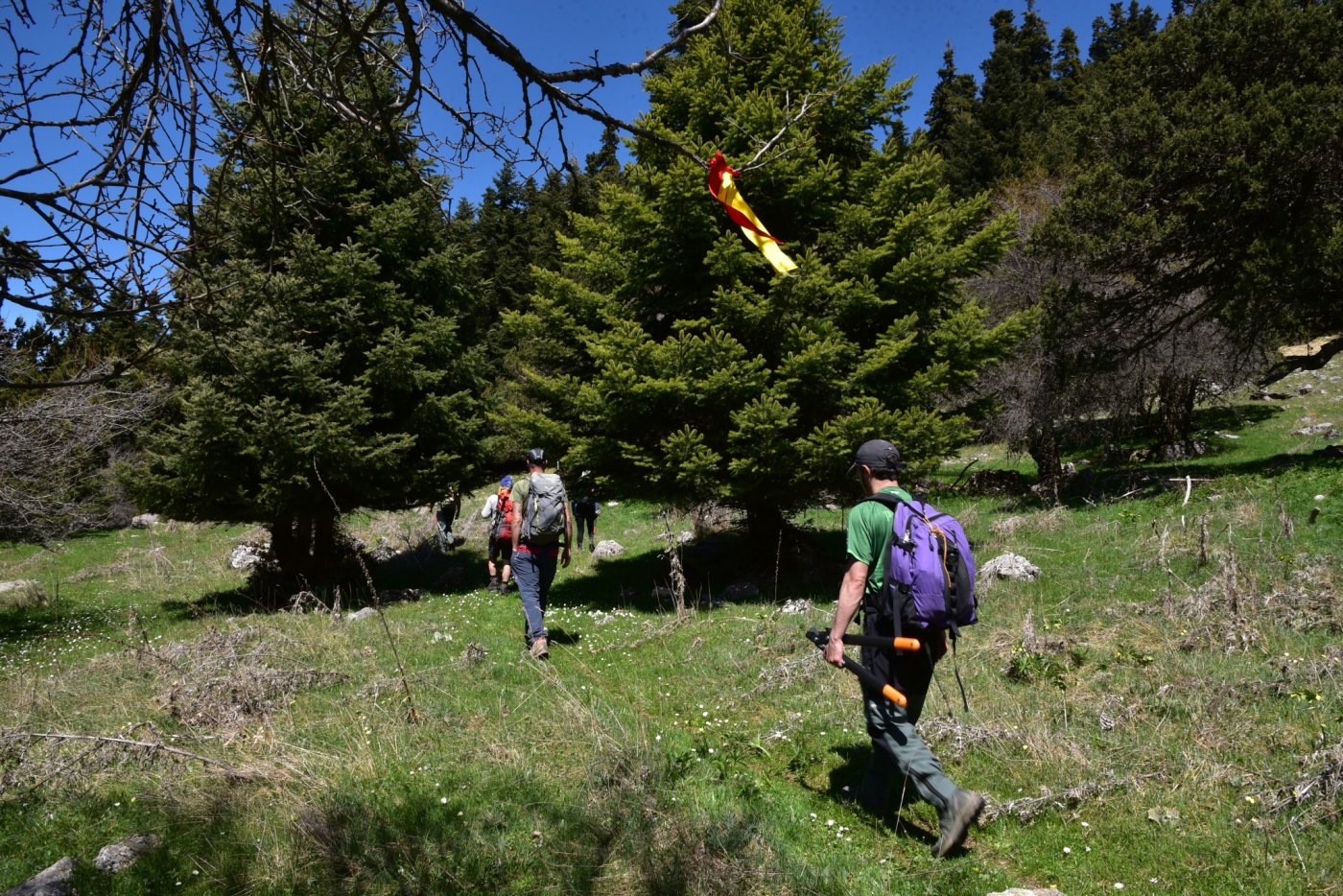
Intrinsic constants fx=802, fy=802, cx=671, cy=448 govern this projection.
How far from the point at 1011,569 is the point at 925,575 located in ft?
20.3

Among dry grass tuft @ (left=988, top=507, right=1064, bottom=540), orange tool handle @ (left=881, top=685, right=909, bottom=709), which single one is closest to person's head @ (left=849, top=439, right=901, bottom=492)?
orange tool handle @ (left=881, top=685, right=909, bottom=709)

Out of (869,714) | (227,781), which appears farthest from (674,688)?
(227,781)

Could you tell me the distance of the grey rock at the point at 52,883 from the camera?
3.51 metres

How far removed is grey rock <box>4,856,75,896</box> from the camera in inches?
138

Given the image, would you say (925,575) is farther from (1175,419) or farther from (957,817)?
(1175,419)

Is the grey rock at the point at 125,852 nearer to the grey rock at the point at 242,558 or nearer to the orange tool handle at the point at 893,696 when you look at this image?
the orange tool handle at the point at 893,696

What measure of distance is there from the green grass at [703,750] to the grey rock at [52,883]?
0.11m

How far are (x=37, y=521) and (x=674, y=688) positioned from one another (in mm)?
10978

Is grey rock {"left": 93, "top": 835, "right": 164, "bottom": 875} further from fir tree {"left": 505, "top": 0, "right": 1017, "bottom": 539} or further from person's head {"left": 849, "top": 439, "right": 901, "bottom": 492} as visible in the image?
fir tree {"left": 505, "top": 0, "right": 1017, "bottom": 539}

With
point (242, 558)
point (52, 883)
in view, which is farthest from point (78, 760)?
point (242, 558)

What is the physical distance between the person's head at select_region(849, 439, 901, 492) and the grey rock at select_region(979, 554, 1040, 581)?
584 centimetres

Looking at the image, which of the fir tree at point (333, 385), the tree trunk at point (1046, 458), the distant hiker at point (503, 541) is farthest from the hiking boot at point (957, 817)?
the tree trunk at point (1046, 458)

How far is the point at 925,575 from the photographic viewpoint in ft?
12.6

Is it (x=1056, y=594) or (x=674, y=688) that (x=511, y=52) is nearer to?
(x=674, y=688)
